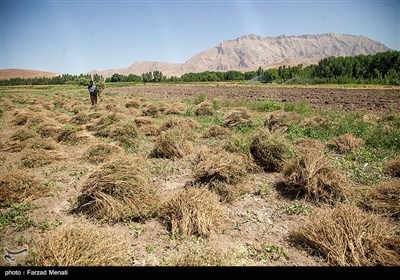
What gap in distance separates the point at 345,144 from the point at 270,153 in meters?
3.18

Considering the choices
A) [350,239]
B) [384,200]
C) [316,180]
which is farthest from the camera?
[316,180]

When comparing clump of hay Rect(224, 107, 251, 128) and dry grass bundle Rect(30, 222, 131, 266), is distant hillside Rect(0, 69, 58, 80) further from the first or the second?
dry grass bundle Rect(30, 222, 131, 266)

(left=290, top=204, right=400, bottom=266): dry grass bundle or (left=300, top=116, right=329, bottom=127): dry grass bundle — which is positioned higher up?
(left=300, top=116, right=329, bottom=127): dry grass bundle

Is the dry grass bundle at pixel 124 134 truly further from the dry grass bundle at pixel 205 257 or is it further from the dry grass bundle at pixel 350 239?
the dry grass bundle at pixel 350 239

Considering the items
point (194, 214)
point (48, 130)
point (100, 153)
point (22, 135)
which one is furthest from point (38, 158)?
point (194, 214)

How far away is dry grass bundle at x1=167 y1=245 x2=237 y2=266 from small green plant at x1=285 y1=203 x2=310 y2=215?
179 cm

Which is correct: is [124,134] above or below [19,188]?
above

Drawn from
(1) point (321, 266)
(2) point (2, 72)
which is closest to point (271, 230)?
(1) point (321, 266)

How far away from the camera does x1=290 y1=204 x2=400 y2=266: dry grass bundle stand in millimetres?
3613

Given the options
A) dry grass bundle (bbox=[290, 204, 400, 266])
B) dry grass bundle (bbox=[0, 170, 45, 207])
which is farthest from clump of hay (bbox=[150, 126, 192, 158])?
dry grass bundle (bbox=[290, 204, 400, 266])

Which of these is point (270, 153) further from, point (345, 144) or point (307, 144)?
point (345, 144)

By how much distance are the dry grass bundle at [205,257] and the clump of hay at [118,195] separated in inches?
54.9

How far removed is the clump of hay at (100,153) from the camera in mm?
8016

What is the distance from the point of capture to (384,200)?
16.8 ft
